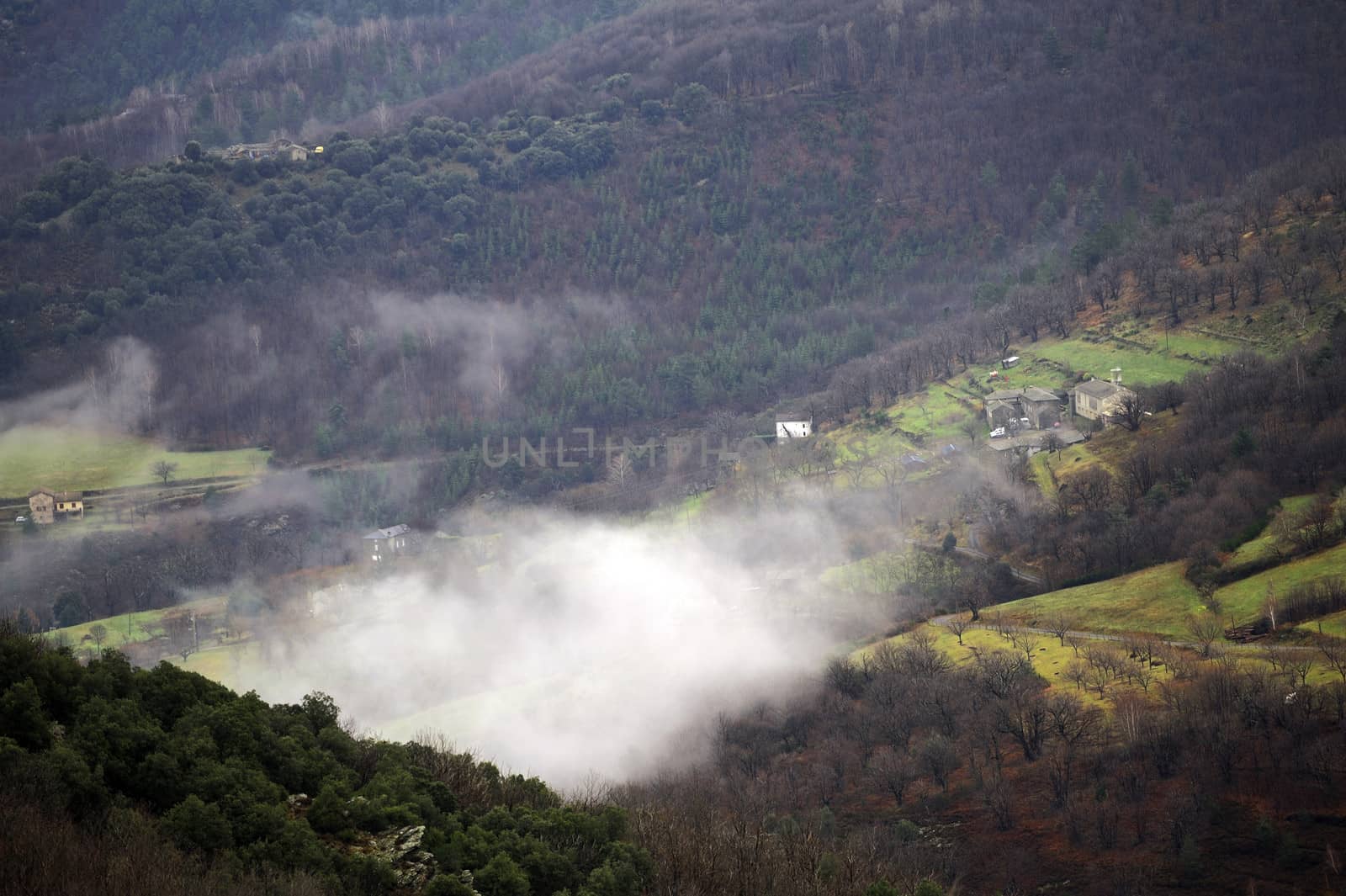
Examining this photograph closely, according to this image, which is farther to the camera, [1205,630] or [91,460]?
[91,460]

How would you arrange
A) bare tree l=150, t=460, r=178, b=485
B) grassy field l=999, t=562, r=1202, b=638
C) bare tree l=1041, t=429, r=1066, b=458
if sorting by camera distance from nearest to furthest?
grassy field l=999, t=562, r=1202, b=638 < bare tree l=1041, t=429, r=1066, b=458 < bare tree l=150, t=460, r=178, b=485

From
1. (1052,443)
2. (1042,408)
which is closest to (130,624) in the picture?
Result: (1052,443)

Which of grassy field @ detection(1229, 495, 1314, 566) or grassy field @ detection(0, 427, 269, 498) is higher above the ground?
grassy field @ detection(1229, 495, 1314, 566)

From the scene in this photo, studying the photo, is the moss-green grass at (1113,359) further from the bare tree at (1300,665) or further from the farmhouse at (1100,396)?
the bare tree at (1300,665)

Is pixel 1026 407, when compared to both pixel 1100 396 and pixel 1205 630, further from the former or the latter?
pixel 1205 630

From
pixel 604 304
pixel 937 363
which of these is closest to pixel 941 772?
pixel 937 363

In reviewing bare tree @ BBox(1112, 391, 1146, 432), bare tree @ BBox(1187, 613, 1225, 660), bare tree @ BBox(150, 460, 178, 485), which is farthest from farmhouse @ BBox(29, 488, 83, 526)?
bare tree @ BBox(1187, 613, 1225, 660)

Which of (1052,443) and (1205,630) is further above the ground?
(1205,630)

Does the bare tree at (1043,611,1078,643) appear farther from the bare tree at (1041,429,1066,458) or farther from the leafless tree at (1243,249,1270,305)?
the leafless tree at (1243,249,1270,305)
